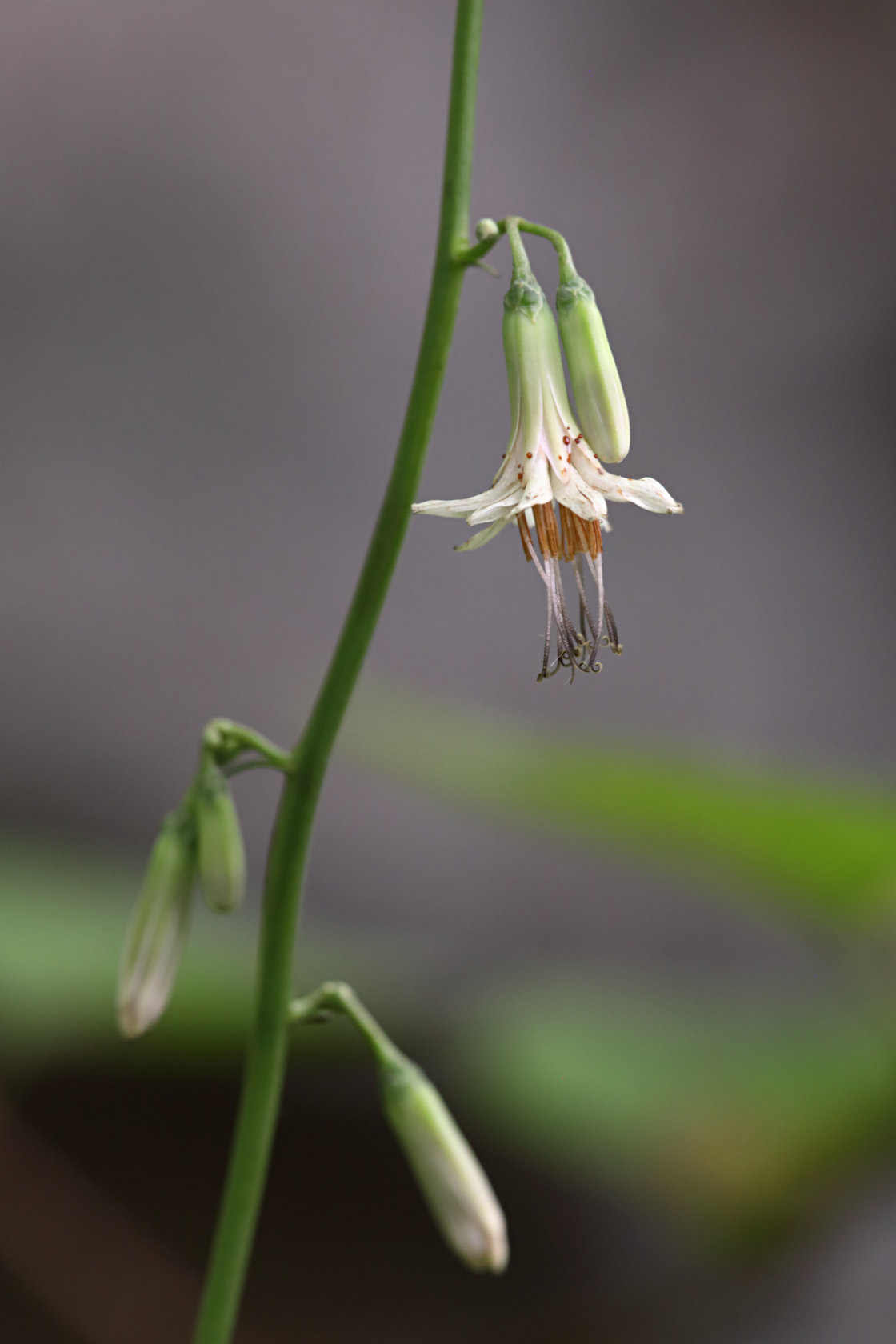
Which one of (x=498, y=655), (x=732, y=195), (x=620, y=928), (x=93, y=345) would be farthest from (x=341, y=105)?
(x=620, y=928)

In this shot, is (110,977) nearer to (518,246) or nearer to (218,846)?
(218,846)

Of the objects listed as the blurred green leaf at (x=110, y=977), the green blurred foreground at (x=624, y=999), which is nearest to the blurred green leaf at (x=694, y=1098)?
the green blurred foreground at (x=624, y=999)

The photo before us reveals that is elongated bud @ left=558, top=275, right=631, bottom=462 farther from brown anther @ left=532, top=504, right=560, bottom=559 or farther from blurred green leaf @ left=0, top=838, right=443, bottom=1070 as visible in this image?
blurred green leaf @ left=0, top=838, right=443, bottom=1070

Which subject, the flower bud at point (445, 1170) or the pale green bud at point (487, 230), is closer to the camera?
the pale green bud at point (487, 230)

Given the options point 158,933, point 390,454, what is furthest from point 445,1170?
point 390,454

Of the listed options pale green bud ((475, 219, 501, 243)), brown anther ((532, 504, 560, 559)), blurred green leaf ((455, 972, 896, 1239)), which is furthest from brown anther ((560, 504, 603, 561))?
blurred green leaf ((455, 972, 896, 1239))

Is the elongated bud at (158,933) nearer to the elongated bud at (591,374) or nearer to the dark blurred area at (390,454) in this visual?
the elongated bud at (591,374)
